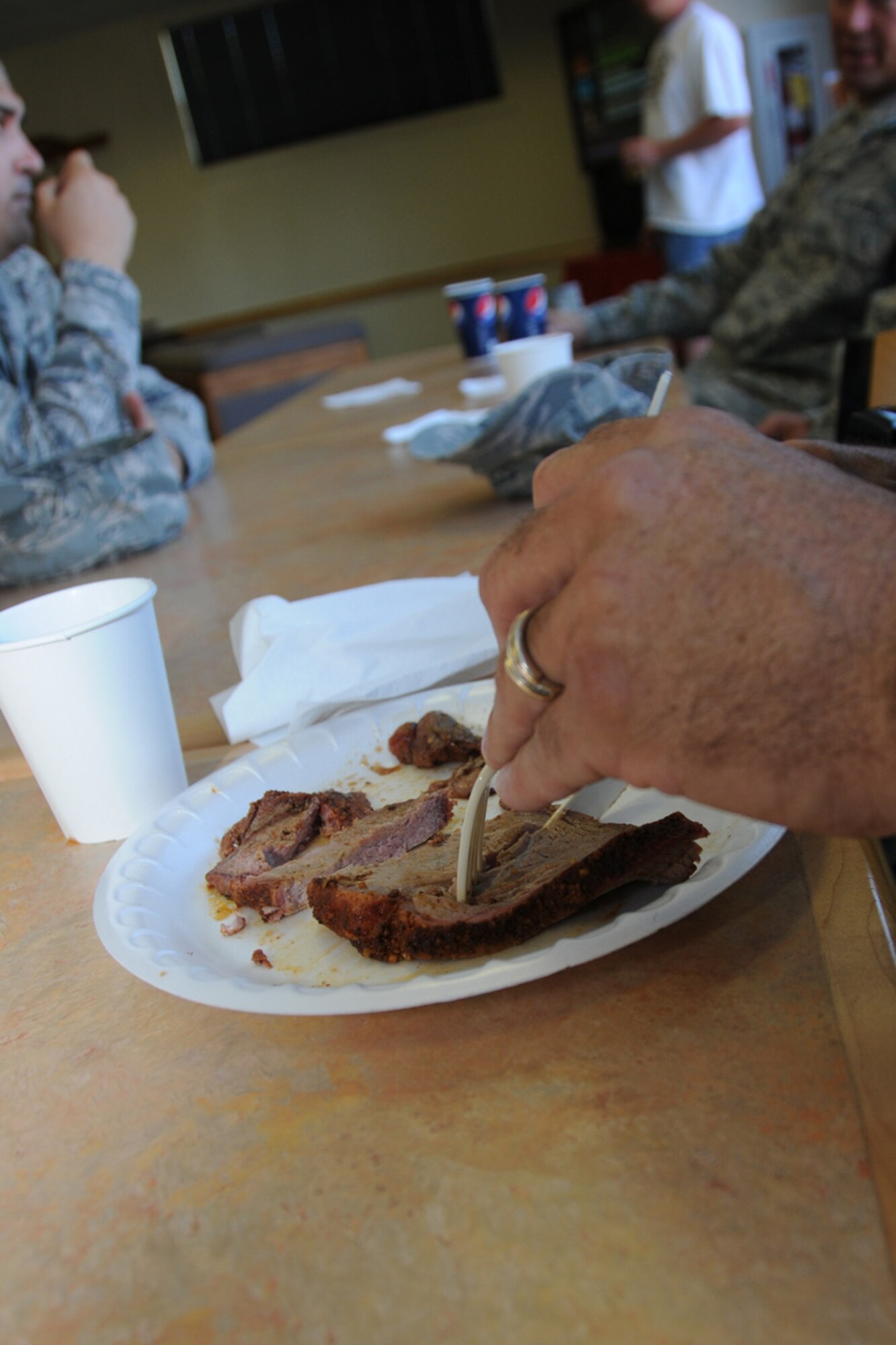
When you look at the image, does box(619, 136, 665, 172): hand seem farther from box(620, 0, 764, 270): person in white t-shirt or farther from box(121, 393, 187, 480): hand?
box(121, 393, 187, 480): hand

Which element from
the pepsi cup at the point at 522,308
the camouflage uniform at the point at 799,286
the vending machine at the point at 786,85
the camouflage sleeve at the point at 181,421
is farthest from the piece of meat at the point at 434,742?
the vending machine at the point at 786,85

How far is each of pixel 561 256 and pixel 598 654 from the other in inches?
376

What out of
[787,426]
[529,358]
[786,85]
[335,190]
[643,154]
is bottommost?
[787,426]

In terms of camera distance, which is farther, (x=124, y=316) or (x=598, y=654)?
(x=124, y=316)

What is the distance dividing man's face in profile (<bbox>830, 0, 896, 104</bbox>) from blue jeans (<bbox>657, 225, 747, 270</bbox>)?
1.76m

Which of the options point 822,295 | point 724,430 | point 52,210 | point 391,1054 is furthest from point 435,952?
point 822,295

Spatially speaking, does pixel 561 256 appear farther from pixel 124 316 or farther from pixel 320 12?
pixel 124 316

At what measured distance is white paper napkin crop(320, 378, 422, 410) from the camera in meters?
3.20

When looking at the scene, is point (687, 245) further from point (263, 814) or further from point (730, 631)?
point (730, 631)

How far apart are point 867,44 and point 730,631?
282 centimetres

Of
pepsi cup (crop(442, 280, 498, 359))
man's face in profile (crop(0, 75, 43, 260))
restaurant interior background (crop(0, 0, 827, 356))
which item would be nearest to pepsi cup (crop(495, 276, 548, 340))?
pepsi cup (crop(442, 280, 498, 359))

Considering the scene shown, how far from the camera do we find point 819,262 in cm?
278

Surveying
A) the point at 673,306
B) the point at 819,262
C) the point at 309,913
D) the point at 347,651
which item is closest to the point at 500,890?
the point at 309,913

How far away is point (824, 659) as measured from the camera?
52 centimetres
